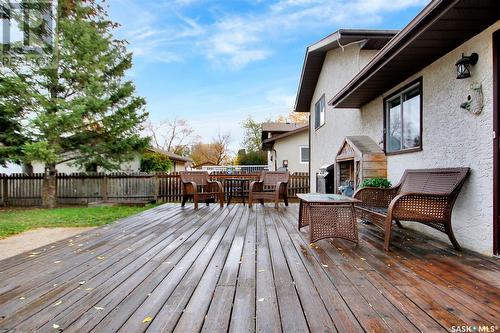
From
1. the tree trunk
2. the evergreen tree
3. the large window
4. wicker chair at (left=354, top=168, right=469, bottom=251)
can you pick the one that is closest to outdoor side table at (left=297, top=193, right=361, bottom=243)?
wicker chair at (left=354, top=168, right=469, bottom=251)

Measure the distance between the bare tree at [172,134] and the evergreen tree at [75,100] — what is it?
26100 mm

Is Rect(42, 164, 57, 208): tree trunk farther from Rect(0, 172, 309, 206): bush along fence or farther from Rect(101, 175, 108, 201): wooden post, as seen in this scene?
Rect(101, 175, 108, 201): wooden post

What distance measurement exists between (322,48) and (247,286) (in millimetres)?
7856

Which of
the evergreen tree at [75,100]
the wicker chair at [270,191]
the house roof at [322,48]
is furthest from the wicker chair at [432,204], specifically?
the evergreen tree at [75,100]

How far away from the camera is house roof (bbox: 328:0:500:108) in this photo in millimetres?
2564

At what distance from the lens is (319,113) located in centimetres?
1027

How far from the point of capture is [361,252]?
119 inches

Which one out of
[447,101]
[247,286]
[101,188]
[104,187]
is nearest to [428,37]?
[447,101]

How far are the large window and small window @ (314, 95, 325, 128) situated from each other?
438 cm

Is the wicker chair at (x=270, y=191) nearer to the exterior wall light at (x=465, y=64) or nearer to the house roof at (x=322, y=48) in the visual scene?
the house roof at (x=322, y=48)

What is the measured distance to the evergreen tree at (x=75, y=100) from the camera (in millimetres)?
8938

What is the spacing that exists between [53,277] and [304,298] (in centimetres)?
211

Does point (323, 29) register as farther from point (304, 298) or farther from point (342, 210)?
point (304, 298)

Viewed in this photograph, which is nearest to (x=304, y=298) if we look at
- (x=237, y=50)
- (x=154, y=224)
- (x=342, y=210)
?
(x=342, y=210)
